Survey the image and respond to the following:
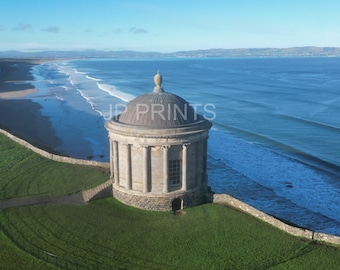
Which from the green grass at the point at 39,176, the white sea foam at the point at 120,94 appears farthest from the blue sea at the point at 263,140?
the green grass at the point at 39,176

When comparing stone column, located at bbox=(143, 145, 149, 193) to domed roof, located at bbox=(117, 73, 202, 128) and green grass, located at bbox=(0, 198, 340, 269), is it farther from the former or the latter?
green grass, located at bbox=(0, 198, 340, 269)

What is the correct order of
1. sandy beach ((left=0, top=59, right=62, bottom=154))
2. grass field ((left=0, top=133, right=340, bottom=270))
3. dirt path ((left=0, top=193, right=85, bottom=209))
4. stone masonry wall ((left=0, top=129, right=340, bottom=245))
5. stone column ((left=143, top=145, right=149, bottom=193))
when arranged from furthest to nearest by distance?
sandy beach ((left=0, top=59, right=62, bottom=154)) → dirt path ((left=0, top=193, right=85, bottom=209)) → stone column ((left=143, top=145, right=149, bottom=193)) → stone masonry wall ((left=0, top=129, right=340, bottom=245)) → grass field ((left=0, top=133, right=340, bottom=270))

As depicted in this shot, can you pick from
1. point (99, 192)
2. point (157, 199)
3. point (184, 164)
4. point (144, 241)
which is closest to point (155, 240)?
point (144, 241)

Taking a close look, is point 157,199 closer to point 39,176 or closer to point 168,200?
point 168,200

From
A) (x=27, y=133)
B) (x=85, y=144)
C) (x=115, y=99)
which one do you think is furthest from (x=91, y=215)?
(x=115, y=99)

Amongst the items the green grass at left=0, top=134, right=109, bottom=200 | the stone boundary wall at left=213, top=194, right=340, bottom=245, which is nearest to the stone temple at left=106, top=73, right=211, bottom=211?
the stone boundary wall at left=213, top=194, right=340, bottom=245

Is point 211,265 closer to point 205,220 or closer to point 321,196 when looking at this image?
point 205,220

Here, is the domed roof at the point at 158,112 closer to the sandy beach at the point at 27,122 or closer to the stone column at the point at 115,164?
the stone column at the point at 115,164
